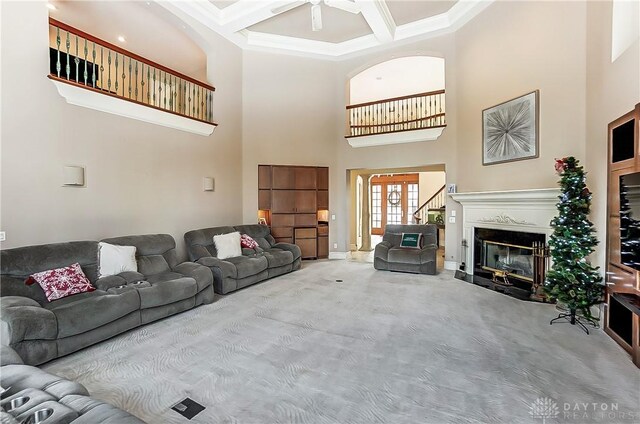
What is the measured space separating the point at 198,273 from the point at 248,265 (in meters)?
1.00

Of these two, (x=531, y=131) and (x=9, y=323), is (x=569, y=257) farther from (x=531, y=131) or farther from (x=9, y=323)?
(x=9, y=323)

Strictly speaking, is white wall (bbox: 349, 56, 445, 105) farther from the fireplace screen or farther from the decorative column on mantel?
the fireplace screen

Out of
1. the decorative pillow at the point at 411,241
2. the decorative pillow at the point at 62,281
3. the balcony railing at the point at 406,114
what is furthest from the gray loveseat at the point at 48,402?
the balcony railing at the point at 406,114

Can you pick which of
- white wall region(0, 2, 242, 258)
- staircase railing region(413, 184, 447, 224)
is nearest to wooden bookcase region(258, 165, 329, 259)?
white wall region(0, 2, 242, 258)

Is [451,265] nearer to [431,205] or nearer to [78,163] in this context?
[431,205]

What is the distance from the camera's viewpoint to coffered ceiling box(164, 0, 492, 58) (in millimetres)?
5388

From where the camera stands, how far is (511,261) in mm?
5137

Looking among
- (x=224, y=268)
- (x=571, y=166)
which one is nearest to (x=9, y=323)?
(x=224, y=268)

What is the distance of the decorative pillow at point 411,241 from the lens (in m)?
6.36

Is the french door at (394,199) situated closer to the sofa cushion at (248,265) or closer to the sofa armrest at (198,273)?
the sofa cushion at (248,265)

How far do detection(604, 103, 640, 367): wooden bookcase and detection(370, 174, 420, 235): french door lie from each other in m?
9.32

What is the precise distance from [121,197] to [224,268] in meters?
1.89

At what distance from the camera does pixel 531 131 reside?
4.59 m

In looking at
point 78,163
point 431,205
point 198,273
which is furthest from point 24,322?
point 431,205
